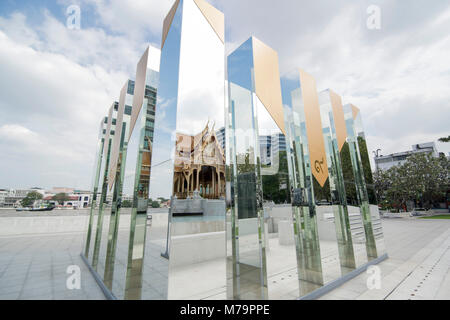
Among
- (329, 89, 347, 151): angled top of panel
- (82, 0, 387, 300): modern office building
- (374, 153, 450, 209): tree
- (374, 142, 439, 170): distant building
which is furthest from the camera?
(374, 142, 439, 170): distant building

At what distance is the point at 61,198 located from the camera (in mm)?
9500

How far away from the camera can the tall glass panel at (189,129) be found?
1.90 metres

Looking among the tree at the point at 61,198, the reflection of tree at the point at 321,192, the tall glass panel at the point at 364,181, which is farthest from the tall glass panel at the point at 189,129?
the tree at the point at 61,198

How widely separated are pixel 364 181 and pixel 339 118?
1657 mm

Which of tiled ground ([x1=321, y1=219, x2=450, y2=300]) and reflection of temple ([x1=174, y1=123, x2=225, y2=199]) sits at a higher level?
reflection of temple ([x1=174, y1=123, x2=225, y2=199])

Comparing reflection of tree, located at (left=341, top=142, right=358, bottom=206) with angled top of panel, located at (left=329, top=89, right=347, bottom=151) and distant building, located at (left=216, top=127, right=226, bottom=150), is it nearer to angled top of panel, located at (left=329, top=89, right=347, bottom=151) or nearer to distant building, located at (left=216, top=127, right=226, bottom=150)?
angled top of panel, located at (left=329, top=89, right=347, bottom=151)

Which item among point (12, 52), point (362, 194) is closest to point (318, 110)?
point (362, 194)

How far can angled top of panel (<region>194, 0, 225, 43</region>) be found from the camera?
2.37m

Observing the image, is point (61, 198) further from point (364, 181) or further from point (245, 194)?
point (364, 181)

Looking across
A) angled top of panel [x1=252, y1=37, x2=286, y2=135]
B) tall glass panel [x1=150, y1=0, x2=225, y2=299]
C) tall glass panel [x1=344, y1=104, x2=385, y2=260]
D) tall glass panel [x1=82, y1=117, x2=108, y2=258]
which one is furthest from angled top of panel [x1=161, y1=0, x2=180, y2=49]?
tall glass panel [x1=344, y1=104, x2=385, y2=260]

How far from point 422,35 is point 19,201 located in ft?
48.8

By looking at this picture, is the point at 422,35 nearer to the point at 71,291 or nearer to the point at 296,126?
the point at 296,126

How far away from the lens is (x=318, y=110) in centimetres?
365

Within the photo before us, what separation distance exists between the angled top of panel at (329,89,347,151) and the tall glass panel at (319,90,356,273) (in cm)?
23
